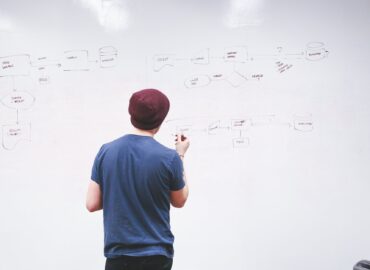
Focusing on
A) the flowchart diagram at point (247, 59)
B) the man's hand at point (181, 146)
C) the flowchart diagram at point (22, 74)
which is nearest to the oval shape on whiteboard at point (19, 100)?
the flowchart diagram at point (22, 74)

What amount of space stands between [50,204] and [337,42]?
1628mm

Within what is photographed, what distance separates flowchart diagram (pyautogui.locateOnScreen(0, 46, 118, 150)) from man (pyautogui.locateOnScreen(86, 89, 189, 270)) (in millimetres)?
865

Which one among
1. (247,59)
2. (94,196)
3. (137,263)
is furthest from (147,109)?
(247,59)

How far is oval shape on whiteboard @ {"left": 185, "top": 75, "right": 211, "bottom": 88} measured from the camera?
187 centimetres

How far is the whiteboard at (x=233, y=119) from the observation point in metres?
1.85

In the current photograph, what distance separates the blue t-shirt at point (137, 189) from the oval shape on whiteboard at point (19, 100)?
931 millimetres

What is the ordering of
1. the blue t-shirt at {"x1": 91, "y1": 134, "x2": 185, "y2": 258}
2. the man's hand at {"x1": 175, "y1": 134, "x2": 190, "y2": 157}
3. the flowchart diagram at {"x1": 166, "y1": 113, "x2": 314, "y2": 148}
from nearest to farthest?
1. the blue t-shirt at {"x1": 91, "y1": 134, "x2": 185, "y2": 258}
2. the man's hand at {"x1": 175, "y1": 134, "x2": 190, "y2": 157}
3. the flowchart diagram at {"x1": 166, "y1": 113, "x2": 314, "y2": 148}

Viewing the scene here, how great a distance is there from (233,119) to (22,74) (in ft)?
3.54

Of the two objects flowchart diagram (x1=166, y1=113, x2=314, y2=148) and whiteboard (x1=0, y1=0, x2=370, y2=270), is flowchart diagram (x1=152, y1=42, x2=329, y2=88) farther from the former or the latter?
flowchart diagram (x1=166, y1=113, x2=314, y2=148)

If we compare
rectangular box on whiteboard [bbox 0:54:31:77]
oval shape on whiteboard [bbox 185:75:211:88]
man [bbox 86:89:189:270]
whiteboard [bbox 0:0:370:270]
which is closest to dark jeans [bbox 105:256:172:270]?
man [bbox 86:89:189:270]

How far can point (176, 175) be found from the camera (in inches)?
45.5

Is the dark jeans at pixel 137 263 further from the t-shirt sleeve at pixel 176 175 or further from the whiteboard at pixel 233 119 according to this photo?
the whiteboard at pixel 233 119

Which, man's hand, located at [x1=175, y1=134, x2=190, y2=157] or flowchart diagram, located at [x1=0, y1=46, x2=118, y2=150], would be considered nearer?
man's hand, located at [x1=175, y1=134, x2=190, y2=157]

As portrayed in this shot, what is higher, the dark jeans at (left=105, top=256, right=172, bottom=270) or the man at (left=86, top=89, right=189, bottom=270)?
the man at (left=86, top=89, right=189, bottom=270)
